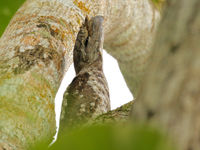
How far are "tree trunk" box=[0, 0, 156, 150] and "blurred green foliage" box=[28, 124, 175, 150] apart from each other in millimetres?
659

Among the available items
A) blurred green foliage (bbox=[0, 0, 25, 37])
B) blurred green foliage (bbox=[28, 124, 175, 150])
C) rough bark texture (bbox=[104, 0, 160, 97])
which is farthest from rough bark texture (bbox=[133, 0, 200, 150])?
rough bark texture (bbox=[104, 0, 160, 97])

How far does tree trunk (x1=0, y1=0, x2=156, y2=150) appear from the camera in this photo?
3.59ft

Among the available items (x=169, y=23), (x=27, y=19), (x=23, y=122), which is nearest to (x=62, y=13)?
(x=27, y=19)

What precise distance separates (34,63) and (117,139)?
3.58ft

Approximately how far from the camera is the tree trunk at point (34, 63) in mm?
1096

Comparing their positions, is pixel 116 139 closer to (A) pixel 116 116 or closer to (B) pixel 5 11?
(B) pixel 5 11

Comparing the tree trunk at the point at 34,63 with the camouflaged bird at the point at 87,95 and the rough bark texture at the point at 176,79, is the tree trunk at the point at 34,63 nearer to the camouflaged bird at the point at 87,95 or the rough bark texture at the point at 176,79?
the camouflaged bird at the point at 87,95

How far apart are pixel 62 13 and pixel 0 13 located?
736mm

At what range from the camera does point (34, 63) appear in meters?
1.29

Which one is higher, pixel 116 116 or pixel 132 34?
pixel 132 34

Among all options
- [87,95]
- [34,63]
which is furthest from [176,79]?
[87,95]

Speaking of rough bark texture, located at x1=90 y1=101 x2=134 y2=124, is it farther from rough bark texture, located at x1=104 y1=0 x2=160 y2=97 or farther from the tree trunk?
rough bark texture, located at x1=104 y1=0 x2=160 y2=97

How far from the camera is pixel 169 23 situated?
31 cm

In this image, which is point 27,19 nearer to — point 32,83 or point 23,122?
point 32,83
